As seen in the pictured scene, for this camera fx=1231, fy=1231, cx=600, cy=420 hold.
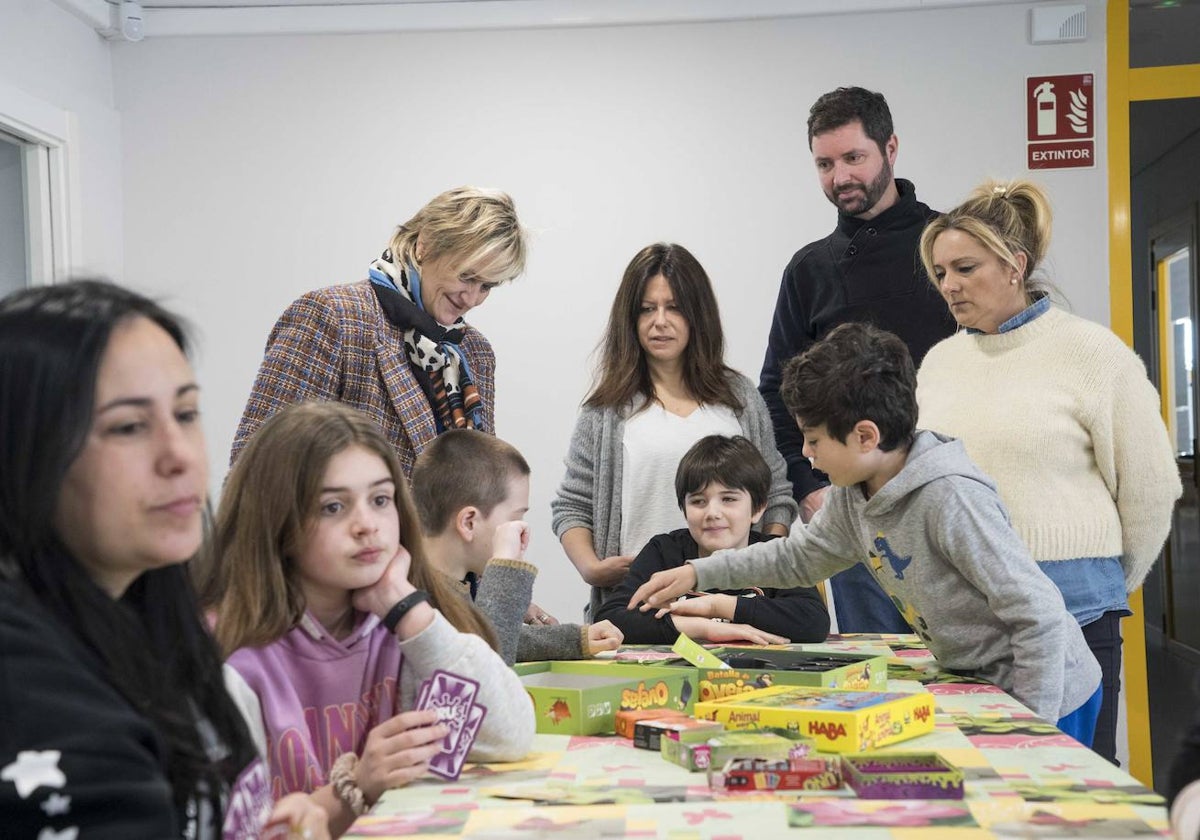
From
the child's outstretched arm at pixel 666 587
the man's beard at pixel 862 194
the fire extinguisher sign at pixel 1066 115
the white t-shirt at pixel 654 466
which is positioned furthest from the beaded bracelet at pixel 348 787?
the fire extinguisher sign at pixel 1066 115

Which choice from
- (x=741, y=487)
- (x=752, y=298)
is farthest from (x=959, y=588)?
(x=752, y=298)

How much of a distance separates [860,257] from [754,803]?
6.91 feet

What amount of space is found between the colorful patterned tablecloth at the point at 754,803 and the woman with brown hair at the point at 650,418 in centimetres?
135

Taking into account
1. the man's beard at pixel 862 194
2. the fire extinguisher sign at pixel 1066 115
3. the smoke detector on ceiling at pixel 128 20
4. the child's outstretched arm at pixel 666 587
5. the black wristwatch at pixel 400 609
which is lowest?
the child's outstretched arm at pixel 666 587

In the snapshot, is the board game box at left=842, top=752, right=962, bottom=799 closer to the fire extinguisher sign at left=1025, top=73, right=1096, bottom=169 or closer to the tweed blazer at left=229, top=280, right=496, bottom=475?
the tweed blazer at left=229, top=280, right=496, bottom=475

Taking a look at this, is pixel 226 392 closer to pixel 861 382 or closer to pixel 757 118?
pixel 757 118

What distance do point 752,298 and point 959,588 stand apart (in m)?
2.54

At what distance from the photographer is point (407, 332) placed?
2.63m

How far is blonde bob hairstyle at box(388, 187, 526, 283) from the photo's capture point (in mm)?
2561

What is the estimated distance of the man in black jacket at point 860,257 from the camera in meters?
3.00

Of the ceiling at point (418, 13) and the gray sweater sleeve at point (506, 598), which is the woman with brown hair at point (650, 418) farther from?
the ceiling at point (418, 13)

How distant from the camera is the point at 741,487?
255 centimetres

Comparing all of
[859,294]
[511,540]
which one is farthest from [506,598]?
[859,294]

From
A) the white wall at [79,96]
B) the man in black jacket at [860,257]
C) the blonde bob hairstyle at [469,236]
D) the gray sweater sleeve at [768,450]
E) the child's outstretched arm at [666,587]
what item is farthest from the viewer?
the white wall at [79,96]
